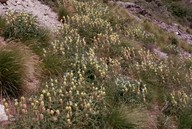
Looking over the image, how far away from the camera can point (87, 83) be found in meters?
7.59

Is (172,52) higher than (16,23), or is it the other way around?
(16,23)

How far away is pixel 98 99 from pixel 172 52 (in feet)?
31.0

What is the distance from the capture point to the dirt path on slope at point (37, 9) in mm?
11636

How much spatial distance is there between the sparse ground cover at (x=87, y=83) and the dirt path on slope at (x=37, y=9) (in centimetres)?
55

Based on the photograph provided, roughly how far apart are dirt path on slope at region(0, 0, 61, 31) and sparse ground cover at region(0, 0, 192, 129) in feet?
1.82

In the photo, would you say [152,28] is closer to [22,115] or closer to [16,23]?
[16,23]

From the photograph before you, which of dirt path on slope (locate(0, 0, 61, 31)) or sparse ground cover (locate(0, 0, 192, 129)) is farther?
dirt path on slope (locate(0, 0, 61, 31))

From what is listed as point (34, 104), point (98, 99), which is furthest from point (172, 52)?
point (34, 104)

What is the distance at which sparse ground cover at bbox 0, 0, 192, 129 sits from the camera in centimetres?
636

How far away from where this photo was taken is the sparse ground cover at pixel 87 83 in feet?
20.9

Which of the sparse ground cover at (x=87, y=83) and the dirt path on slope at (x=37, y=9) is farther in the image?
the dirt path on slope at (x=37, y=9)

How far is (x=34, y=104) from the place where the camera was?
20.0 feet

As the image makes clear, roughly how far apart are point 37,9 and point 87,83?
19.3 feet

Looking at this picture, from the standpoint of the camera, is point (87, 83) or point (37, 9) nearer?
point (87, 83)
